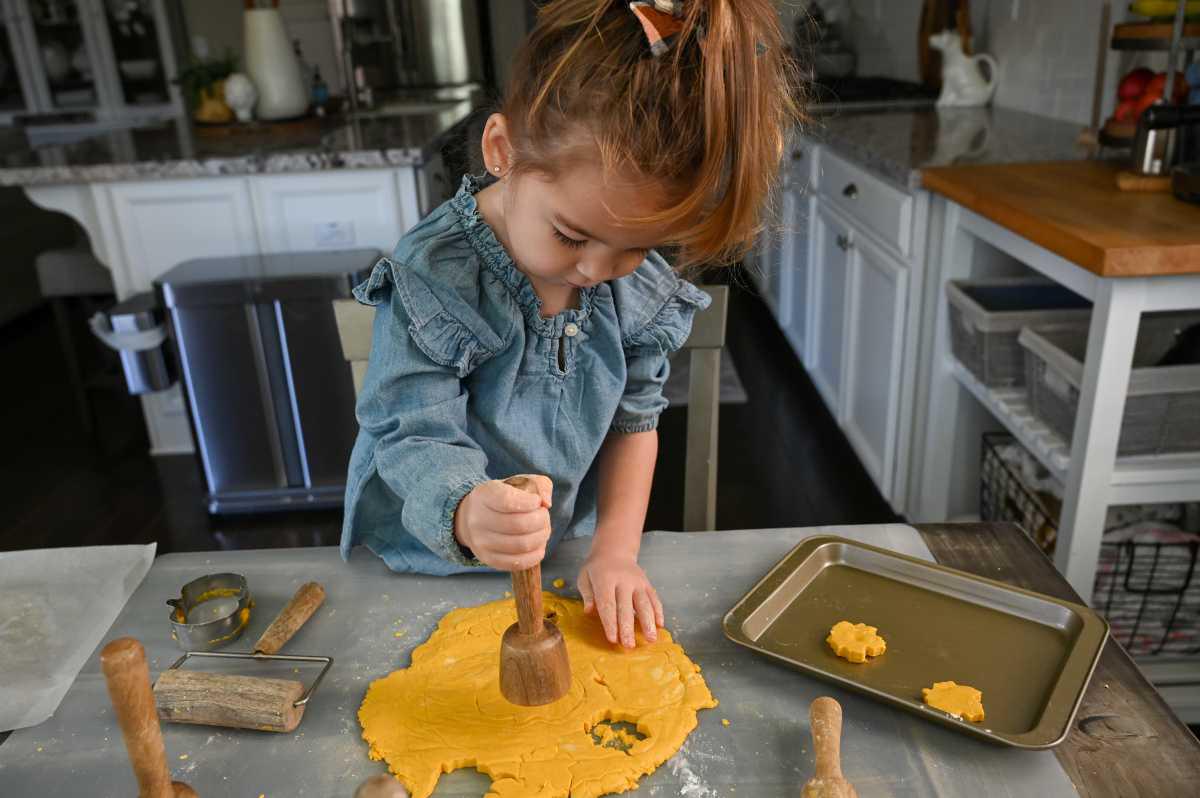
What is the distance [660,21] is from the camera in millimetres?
568

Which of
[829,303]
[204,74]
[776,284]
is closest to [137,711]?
[829,303]

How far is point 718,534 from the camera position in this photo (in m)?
0.83

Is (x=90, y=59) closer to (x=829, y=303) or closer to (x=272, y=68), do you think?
(x=272, y=68)

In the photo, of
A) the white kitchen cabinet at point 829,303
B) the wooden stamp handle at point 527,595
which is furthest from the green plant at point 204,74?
the wooden stamp handle at point 527,595

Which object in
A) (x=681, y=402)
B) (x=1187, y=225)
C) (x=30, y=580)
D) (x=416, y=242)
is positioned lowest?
(x=681, y=402)

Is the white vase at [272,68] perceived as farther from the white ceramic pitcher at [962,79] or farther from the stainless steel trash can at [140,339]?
the white ceramic pitcher at [962,79]

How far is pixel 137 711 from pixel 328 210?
1.83m

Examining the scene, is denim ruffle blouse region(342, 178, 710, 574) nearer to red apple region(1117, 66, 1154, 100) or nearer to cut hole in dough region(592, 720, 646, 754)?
cut hole in dough region(592, 720, 646, 754)

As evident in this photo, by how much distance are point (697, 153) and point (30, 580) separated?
0.69m

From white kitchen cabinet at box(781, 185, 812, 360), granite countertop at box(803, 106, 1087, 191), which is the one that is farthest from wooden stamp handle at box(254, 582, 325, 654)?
white kitchen cabinet at box(781, 185, 812, 360)

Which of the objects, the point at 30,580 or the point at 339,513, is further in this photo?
the point at 339,513

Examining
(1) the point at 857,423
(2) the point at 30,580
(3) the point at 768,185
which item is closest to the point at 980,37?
(1) the point at 857,423

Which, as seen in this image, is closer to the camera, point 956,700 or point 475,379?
point 956,700

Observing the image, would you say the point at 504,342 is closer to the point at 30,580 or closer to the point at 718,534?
the point at 718,534
